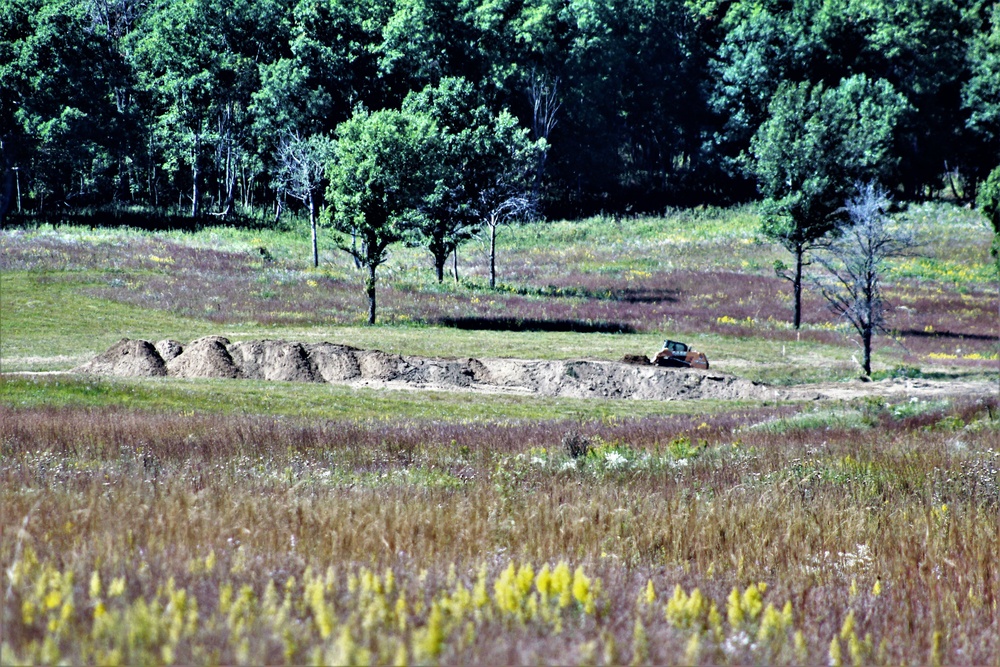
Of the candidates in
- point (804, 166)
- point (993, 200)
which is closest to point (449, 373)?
point (804, 166)

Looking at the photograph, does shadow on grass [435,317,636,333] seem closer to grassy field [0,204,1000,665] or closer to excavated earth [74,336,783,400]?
excavated earth [74,336,783,400]

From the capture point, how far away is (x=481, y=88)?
92.9 metres

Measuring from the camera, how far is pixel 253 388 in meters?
Answer: 25.2

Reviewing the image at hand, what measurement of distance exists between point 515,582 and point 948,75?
111 metres

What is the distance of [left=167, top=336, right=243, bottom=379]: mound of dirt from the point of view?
28656mm

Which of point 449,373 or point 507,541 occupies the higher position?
point 507,541

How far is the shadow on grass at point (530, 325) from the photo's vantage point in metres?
44.7

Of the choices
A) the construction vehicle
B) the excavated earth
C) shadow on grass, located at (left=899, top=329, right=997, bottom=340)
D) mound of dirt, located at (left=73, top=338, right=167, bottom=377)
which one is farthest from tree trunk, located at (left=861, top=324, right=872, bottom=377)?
mound of dirt, located at (left=73, top=338, right=167, bottom=377)

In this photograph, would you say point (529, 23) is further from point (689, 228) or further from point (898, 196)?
point (898, 196)

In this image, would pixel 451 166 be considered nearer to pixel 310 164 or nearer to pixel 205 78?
pixel 310 164

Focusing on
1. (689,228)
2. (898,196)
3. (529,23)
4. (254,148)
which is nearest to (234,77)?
(254,148)

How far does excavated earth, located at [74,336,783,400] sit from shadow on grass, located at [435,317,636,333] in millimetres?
12320

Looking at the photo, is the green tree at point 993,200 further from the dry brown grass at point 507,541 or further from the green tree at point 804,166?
the dry brown grass at point 507,541

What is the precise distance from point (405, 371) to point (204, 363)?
6.45 meters
